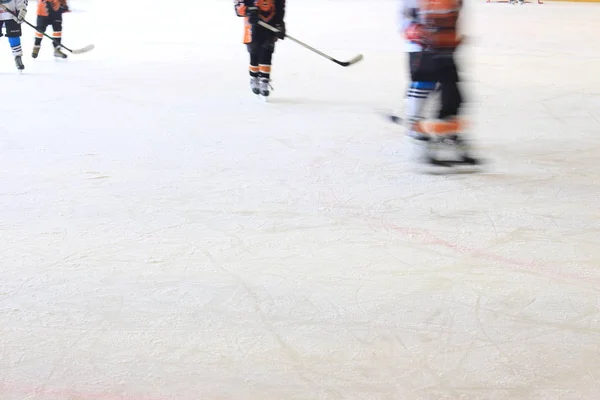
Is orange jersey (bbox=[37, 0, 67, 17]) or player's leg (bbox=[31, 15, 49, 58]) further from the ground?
orange jersey (bbox=[37, 0, 67, 17])

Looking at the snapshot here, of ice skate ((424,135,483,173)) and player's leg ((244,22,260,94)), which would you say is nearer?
ice skate ((424,135,483,173))

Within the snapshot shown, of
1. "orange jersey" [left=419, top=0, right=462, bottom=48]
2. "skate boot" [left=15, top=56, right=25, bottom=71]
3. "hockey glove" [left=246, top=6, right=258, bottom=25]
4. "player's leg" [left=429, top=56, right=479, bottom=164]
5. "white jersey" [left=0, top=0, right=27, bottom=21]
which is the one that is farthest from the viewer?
"skate boot" [left=15, top=56, right=25, bottom=71]

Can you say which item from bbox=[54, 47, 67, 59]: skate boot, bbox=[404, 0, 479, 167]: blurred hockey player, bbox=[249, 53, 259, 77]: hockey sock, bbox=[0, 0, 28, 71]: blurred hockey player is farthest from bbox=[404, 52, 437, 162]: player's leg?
bbox=[54, 47, 67, 59]: skate boot

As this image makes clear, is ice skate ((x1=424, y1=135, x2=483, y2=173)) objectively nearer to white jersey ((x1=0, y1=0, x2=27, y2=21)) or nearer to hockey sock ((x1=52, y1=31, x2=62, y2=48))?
white jersey ((x1=0, y1=0, x2=27, y2=21))

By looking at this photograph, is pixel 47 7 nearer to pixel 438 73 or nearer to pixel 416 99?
pixel 416 99

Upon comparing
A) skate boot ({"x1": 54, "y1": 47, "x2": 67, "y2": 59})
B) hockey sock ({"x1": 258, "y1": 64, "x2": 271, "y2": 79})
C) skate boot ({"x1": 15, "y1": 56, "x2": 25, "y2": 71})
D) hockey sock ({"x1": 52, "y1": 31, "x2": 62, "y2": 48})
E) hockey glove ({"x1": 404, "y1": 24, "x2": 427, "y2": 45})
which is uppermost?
hockey glove ({"x1": 404, "y1": 24, "x2": 427, "y2": 45})

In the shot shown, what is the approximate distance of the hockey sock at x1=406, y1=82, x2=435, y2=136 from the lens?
2928 mm

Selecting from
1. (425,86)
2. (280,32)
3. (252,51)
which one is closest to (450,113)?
(425,86)

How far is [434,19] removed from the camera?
2748mm

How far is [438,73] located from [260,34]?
1.57m

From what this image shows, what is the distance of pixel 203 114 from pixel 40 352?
2454 millimetres

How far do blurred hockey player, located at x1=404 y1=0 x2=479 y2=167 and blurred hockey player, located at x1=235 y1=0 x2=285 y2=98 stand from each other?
138 cm

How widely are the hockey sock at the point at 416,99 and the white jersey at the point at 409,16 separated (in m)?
0.14

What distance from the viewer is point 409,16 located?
2.85 m
